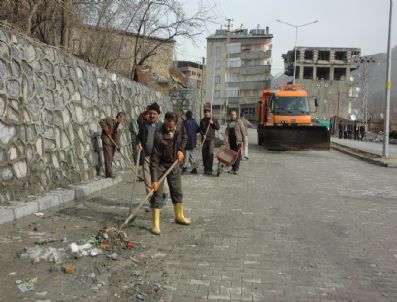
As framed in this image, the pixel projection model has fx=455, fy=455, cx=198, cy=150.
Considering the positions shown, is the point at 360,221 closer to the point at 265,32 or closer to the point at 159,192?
the point at 159,192

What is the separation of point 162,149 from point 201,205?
211 cm

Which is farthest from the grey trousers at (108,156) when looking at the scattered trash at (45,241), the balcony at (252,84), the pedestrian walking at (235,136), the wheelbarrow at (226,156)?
the balcony at (252,84)

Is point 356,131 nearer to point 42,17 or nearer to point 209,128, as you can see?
point 209,128

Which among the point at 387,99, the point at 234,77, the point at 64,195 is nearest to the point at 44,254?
the point at 64,195

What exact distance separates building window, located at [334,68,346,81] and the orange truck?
2906 inches

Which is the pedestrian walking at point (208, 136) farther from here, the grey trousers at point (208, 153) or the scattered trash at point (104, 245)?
the scattered trash at point (104, 245)

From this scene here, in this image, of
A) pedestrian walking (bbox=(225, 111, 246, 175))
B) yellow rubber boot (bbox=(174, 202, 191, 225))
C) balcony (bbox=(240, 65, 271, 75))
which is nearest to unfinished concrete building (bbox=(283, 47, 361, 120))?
balcony (bbox=(240, 65, 271, 75))

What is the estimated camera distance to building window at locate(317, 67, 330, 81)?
9400 centimetres

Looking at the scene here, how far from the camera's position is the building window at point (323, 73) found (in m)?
94.0

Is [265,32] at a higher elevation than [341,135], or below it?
higher

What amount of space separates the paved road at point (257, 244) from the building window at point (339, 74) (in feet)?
286

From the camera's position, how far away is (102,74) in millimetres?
12078

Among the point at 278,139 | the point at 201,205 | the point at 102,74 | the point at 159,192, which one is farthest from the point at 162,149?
the point at 278,139

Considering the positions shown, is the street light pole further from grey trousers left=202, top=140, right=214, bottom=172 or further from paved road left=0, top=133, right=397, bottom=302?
grey trousers left=202, top=140, right=214, bottom=172
